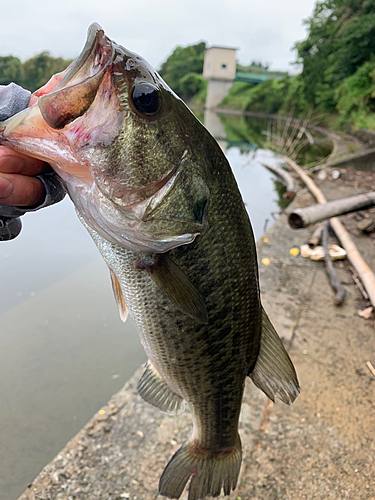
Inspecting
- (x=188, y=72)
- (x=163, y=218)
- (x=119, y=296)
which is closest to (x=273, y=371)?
(x=119, y=296)

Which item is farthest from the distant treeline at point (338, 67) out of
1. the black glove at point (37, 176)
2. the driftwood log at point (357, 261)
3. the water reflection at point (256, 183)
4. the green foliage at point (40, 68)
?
the black glove at point (37, 176)

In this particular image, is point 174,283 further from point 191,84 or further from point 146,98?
point 191,84

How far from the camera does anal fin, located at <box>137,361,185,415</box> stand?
1.62m

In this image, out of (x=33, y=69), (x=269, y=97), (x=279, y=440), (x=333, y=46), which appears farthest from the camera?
(x=269, y=97)

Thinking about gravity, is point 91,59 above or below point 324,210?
above

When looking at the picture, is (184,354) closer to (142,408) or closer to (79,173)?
(79,173)

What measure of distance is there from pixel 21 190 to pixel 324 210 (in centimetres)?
455

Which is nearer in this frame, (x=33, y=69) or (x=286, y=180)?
(x=33, y=69)

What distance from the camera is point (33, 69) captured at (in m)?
5.18

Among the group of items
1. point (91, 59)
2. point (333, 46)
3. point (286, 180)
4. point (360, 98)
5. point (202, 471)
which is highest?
point (333, 46)

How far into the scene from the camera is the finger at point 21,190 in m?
1.09

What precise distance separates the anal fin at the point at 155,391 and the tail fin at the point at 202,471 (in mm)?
260

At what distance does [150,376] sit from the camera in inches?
64.1

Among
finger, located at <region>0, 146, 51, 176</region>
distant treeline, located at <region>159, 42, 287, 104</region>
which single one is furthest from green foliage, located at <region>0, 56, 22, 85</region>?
distant treeline, located at <region>159, 42, 287, 104</region>
